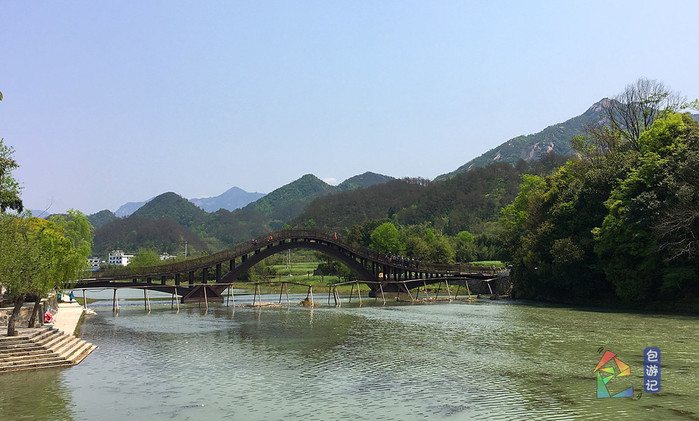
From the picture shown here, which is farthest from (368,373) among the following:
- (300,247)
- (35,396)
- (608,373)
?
(300,247)

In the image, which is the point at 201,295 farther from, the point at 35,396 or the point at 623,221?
the point at 35,396

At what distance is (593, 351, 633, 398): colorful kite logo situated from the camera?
1584 cm

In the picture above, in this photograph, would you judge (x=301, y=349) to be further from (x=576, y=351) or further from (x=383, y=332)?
(x=576, y=351)

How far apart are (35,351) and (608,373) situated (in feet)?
63.4

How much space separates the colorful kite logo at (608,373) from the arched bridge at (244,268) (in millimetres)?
35698

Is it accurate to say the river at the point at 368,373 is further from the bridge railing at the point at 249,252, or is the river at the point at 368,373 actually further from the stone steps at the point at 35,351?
the bridge railing at the point at 249,252

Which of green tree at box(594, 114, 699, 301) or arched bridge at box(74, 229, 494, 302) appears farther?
arched bridge at box(74, 229, 494, 302)

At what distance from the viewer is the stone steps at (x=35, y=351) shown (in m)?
19.5

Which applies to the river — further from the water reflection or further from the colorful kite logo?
the colorful kite logo

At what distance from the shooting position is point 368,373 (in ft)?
64.3

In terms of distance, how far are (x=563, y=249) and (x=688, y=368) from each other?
84.0 ft

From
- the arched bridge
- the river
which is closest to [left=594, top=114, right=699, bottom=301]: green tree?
the river

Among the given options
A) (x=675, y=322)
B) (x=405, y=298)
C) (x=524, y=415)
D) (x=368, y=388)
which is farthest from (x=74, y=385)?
(x=405, y=298)

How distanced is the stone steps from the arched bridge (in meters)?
28.2
